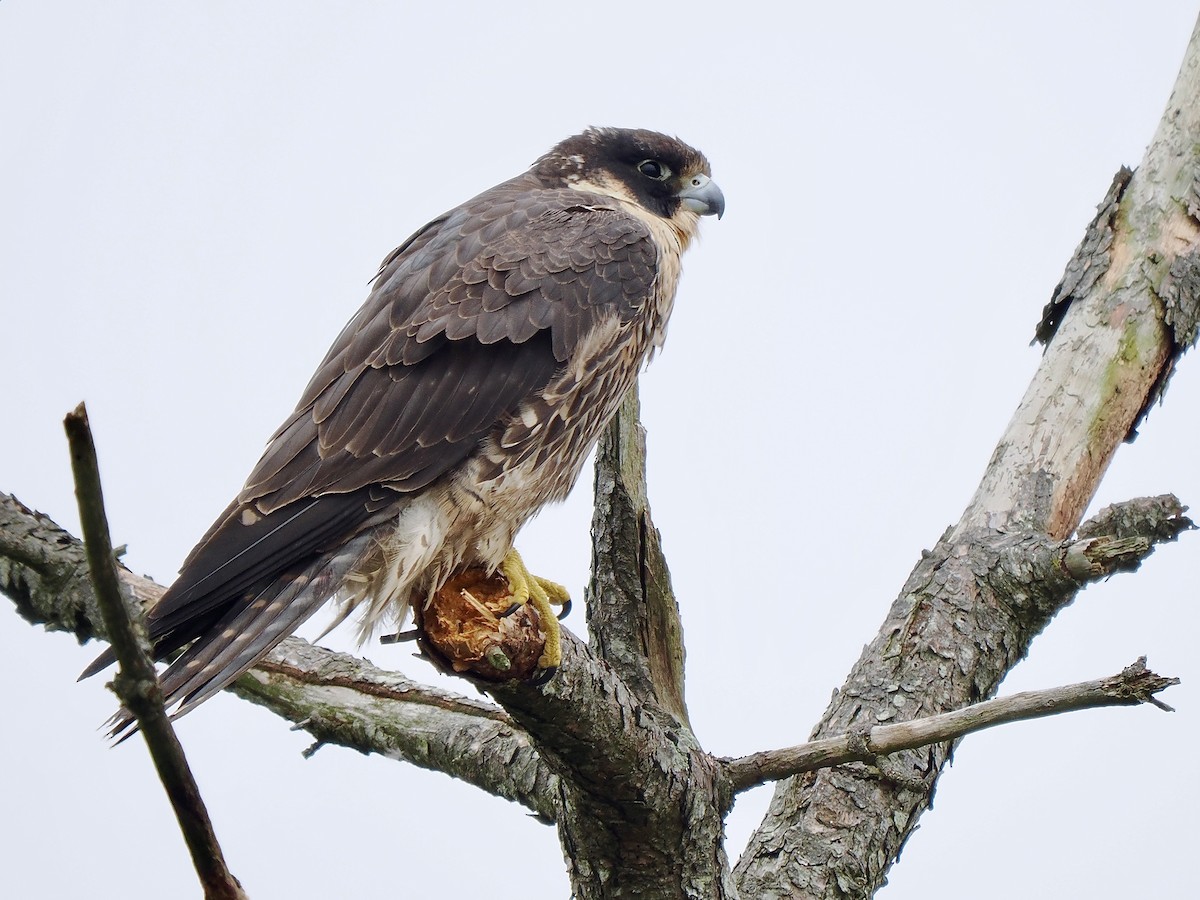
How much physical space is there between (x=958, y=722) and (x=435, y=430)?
1690mm

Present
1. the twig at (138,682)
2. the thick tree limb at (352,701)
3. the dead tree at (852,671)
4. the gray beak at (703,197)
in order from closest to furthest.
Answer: the twig at (138,682) → the dead tree at (852,671) → the thick tree limb at (352,701) → the gray beak at (703,197)

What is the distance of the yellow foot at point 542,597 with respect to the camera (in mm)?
2832

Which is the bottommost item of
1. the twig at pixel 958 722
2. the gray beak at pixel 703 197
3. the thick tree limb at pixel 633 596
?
the twig at pixel 958 722

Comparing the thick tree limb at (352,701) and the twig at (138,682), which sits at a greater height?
the thick tree limb at (352,701)

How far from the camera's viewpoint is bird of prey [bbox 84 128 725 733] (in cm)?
320

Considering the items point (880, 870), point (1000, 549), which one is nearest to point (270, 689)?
point (880, 870)

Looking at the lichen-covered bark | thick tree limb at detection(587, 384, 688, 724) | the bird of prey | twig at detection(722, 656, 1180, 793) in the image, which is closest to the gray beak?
the bird of prey

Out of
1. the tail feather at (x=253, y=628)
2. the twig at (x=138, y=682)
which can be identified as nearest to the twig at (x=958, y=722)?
the tail feather at (x=253, y=628)

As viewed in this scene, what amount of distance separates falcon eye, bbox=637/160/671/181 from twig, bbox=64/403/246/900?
3.62 metres

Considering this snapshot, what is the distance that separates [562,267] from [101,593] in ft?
8.11

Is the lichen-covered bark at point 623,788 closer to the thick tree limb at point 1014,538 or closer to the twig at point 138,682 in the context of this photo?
the thick tree limb at point 1014,538

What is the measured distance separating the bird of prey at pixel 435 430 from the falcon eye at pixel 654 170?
0.72 metres

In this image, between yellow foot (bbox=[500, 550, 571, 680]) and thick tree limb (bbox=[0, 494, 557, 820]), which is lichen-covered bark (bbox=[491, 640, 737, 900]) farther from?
thick tree limb (bbox=[0, 494, 557, 820])

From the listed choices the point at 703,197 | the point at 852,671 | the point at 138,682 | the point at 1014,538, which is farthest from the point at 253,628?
the point at 703,197
